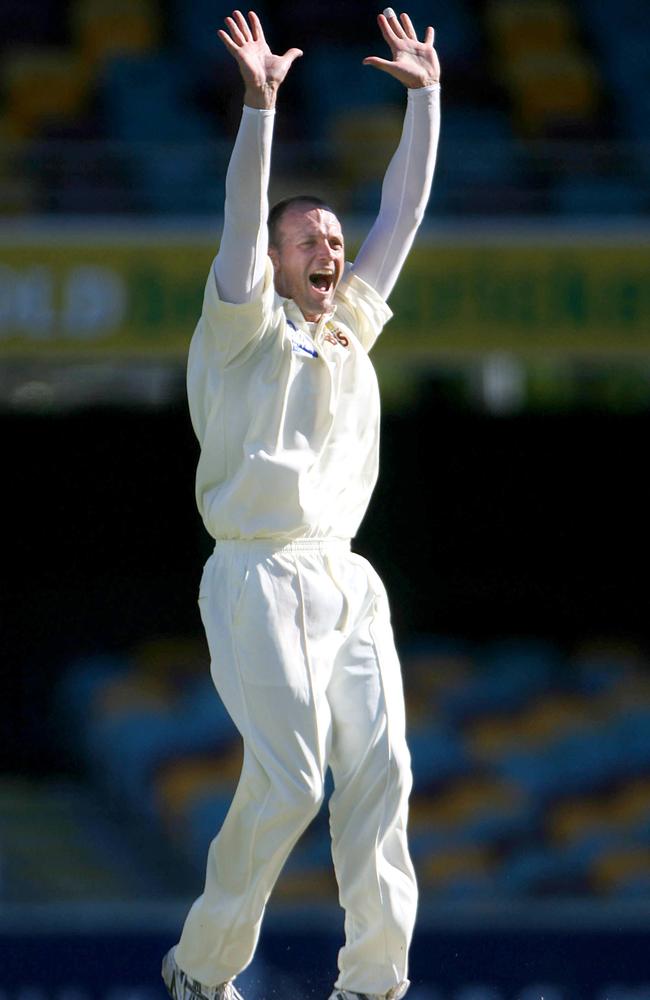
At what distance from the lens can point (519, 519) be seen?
29.7 ft

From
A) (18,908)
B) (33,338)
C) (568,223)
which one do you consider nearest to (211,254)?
(33,338)

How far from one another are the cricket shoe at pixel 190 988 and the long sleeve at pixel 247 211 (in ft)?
3.99

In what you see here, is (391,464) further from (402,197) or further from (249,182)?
(249,182)

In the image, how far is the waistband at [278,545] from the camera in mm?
3422

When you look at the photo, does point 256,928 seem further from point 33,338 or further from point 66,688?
point 66,688

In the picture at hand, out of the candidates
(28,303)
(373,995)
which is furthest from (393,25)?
(28,303)

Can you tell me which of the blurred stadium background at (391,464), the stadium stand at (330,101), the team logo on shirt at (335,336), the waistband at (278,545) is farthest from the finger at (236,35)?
the stadium stand at (330,101)

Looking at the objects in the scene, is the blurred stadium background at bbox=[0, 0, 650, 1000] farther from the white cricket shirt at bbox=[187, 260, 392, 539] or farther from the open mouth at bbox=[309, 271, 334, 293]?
the open mouth at bbox=[309, 271, 334, 293]

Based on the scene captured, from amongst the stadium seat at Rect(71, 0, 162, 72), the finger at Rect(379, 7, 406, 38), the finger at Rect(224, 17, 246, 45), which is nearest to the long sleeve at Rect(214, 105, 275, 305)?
the finger at Rect(224, 17, 246, 45)

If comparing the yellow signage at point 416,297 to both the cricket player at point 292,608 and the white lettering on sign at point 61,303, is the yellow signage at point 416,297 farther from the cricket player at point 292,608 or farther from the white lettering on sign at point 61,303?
the cricket player at point 292,608

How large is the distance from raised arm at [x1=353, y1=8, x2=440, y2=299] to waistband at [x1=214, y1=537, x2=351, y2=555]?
1.70 ft

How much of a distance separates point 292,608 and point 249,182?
740 mm

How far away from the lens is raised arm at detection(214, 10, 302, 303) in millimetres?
3203

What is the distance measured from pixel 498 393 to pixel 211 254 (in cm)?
274
